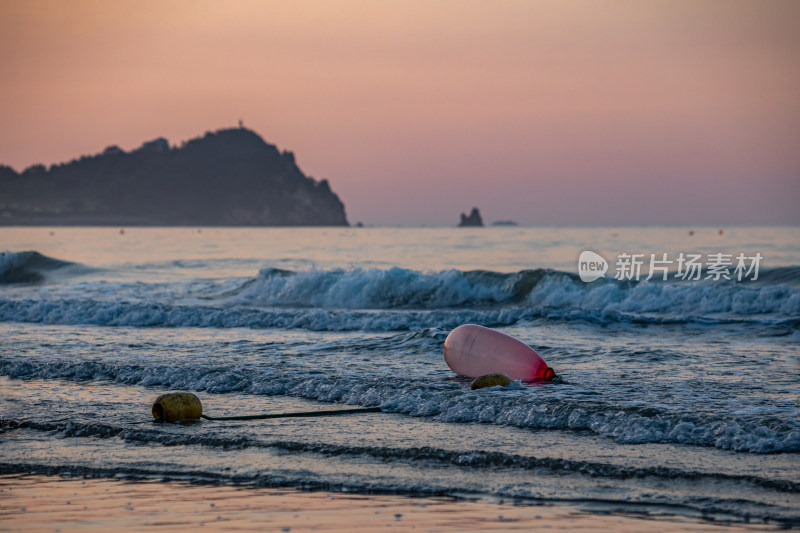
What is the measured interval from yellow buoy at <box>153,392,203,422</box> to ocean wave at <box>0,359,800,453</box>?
1.78m

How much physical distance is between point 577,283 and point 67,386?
19.7m

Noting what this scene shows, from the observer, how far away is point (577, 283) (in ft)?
92.7

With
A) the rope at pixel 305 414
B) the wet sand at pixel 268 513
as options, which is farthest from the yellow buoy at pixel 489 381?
the wet sand at pixel 268 513

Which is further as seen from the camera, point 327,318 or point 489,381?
point 327,318

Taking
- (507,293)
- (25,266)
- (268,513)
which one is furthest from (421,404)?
(25,266)

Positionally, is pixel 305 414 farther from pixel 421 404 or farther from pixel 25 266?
pixel 25 266

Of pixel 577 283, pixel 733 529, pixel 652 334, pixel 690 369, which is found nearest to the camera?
pixel 733 529

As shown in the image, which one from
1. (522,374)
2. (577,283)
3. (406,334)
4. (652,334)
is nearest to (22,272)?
(577,283)

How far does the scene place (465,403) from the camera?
959 cm

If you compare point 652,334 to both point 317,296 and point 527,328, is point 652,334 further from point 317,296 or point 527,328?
point 317,296

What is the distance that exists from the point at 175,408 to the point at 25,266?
3528cm

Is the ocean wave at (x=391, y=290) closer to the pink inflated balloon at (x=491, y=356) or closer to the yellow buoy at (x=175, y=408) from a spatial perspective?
the pink inflated balloon at (x=491, y=356)

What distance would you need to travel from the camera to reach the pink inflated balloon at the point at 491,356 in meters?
11.1

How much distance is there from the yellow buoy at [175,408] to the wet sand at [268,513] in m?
2.32
